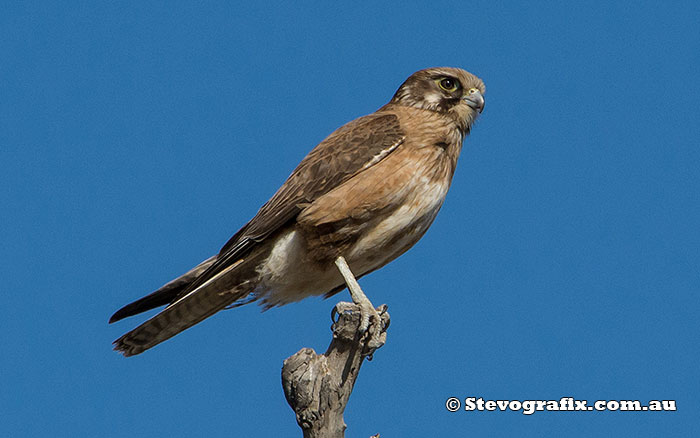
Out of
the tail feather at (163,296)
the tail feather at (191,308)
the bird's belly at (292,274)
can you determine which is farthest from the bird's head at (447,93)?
the tail feather at (163,296)

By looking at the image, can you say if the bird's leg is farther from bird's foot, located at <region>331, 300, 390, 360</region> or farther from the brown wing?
the brown wing

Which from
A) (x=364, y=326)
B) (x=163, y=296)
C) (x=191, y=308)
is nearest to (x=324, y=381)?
(x=364, y=326)

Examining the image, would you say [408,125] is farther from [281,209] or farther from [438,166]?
[281,209]

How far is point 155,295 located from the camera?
5570 mm

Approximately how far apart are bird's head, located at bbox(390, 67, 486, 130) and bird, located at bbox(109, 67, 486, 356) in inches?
1.3

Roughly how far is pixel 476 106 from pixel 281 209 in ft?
5.63

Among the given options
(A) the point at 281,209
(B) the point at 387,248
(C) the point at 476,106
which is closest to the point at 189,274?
(A) the point at 281,209

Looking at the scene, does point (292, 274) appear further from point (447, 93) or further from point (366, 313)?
point (447, 93)

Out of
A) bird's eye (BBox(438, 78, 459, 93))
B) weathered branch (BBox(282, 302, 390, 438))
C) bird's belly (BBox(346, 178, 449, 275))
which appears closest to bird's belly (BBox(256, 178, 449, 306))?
bird's belly (BBox(346, 178, 449, 275))

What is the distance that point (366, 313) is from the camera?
495 cm

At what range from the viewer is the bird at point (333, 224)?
5.29m

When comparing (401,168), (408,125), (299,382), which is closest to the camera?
(299,382)

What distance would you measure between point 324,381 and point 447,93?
8.42 feet

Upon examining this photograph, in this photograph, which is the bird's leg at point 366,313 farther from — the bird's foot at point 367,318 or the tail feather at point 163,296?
the tail feather at point 163,296
